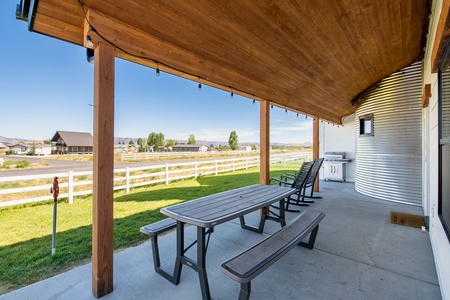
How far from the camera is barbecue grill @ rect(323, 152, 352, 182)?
314 inches

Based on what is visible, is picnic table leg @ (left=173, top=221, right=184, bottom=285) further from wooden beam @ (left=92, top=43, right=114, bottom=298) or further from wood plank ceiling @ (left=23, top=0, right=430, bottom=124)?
wood plank ceiling @ (left=23, top=0, right=430, bottom=124)

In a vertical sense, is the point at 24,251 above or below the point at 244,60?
below

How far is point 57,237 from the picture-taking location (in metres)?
3.12

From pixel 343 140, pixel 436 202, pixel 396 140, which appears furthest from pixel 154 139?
pixel 436 202

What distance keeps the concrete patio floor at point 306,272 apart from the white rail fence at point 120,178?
3497mm

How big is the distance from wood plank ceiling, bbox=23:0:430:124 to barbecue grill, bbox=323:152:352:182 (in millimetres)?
4529

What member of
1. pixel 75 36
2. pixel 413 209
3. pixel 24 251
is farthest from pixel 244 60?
pixel 413 209

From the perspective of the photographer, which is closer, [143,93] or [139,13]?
[139,13]

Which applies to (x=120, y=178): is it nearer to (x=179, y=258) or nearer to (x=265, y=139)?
(x=265, y=139)

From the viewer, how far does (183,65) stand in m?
2.56

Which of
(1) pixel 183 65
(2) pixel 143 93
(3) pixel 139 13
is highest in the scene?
(2) pixel 143 93

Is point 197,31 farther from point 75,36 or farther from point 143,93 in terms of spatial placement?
point 143,93

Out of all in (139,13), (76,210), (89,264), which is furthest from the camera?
(76,210)

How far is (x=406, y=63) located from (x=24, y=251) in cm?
796
